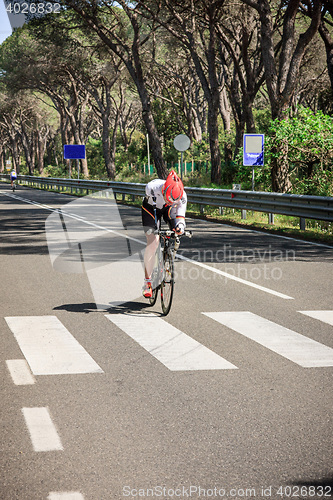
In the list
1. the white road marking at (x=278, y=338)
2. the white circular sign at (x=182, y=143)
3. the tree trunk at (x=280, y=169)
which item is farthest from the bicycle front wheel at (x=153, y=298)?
the white circular sign at (x=182, y=143)

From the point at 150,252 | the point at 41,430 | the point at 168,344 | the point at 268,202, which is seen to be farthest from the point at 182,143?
the point at 41,430

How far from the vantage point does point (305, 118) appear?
1962 cm

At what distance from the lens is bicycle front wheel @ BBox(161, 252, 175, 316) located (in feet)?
25.1

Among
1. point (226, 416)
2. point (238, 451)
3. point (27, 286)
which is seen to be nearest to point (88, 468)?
point (238, 451)

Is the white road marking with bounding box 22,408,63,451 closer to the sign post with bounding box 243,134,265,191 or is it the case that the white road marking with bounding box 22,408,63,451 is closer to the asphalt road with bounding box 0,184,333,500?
the asphalt road with bounding box 0,184,333,500

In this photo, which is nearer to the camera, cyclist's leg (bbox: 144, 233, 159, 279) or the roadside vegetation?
cyclist's leg (bbox: 144, 233, 159, 279)

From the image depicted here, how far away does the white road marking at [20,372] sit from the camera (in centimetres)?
542

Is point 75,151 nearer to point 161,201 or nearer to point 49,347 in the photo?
point 161,201

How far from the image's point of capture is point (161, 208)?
769 cm

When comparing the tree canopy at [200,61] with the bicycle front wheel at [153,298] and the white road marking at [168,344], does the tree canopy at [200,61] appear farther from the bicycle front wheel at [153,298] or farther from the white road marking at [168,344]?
the white road marking at [168,344]

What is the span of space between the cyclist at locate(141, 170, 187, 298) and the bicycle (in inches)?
3.3

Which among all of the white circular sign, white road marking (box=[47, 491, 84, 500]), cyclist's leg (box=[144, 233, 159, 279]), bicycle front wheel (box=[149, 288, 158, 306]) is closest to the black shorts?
cyclist's leg (box=[144, 233, 159, 279])

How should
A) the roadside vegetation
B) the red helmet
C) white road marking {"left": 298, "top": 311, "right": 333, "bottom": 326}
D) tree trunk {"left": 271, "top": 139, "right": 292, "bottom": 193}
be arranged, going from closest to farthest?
the red helmet
white road marking {"left": 298, "top": 311, "right": 333, "bottom": 326}
tree trunk {"left": 271, "top": 139, "right": 292, "bottom": 193}
the roadside vegetation

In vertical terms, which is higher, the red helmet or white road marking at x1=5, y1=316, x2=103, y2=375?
the red helmet
